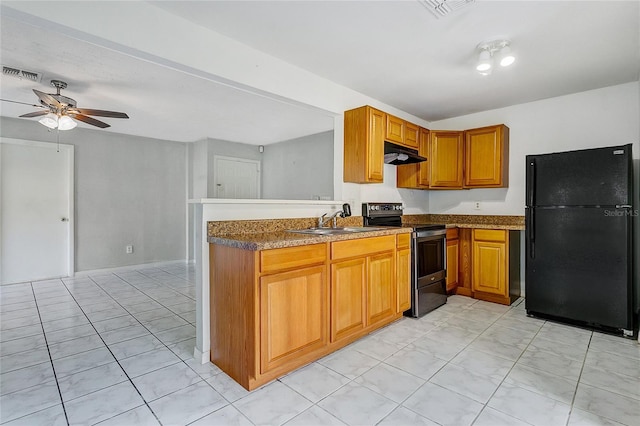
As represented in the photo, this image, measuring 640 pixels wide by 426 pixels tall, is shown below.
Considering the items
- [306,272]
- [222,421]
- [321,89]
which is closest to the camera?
[222,421]

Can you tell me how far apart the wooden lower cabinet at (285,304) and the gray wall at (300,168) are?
9.25 ft

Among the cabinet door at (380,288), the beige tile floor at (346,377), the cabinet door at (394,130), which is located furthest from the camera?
the cabinet door at (394,130)

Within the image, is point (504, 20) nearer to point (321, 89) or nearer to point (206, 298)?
point (321, 89)

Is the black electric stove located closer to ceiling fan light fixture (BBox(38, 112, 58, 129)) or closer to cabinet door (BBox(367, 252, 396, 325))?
cabinet door (BBox(367, 252, 396, 325))

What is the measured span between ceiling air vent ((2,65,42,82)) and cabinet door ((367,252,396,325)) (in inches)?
141

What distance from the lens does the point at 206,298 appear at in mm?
2318

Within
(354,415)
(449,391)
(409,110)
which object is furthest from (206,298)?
(409,110)

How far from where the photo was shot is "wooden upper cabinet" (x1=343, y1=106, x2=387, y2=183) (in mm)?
3238

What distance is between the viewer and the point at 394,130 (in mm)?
3621

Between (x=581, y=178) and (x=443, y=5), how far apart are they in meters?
2.10

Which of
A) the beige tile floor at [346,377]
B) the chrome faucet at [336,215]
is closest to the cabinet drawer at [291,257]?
the beige tile floor at [346,377]

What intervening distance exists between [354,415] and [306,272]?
34.3 inches

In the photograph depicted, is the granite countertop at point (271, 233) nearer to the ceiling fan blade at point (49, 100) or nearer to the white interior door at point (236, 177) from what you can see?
the ceiling fan blade at point (49, 100)

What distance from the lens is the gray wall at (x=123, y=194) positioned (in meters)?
5.04
